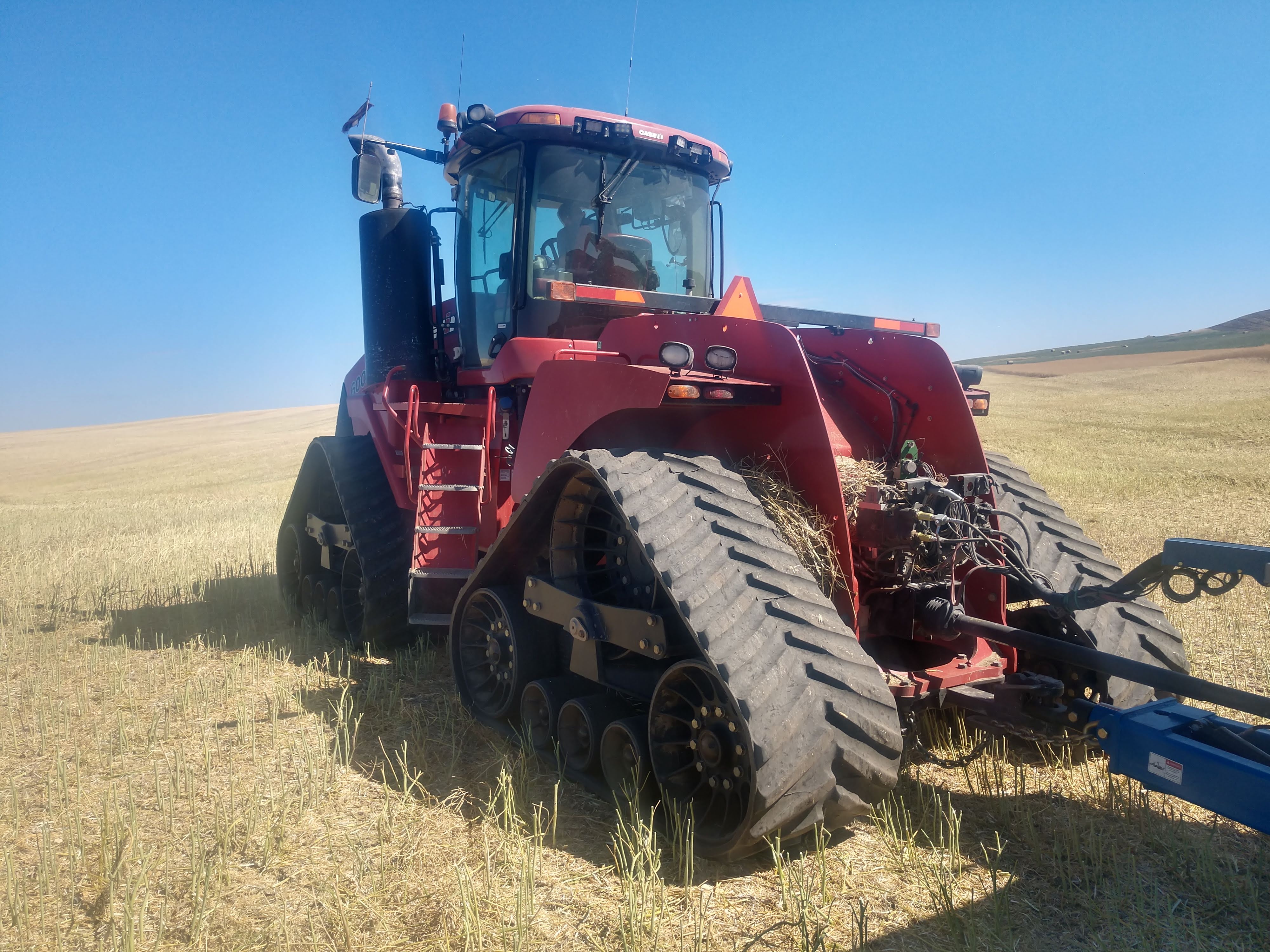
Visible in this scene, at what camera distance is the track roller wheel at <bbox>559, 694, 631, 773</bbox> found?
139 inches

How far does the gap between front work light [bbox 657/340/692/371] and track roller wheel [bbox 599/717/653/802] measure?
141 centimetres

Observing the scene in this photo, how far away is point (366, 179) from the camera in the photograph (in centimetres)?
562

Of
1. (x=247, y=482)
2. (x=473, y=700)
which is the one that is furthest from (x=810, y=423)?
(x=247, y=482)

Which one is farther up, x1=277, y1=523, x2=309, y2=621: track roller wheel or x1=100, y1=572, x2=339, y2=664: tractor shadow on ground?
x1=277, y1=523, x2=309, y2=621: track roller wheel

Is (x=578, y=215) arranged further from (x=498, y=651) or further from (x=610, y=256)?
(x=498, y=651)

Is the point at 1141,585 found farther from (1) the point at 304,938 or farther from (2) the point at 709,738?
(1) the point at 304,938

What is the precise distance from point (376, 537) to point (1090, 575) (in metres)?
4.31

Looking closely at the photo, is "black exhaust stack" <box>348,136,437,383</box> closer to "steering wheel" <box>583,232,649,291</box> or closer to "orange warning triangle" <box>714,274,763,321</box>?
"steering wheel" <box>583,232,649,291</box>

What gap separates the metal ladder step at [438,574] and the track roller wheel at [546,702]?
1.02m

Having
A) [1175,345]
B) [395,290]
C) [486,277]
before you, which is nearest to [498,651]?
[486,277]

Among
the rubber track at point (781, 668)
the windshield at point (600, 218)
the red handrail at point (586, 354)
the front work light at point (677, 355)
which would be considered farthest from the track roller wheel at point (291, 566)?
the rubber track at point (781, 668)

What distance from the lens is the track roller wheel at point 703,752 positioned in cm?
274

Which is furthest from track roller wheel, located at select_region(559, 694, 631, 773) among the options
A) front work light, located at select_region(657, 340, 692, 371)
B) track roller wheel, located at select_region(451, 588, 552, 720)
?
front work light, located at select_region(657, 340, 692, 371)

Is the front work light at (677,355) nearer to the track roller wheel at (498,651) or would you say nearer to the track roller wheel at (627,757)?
the track roller wheel at (627,757)
